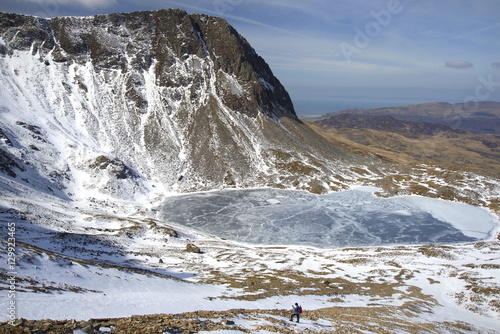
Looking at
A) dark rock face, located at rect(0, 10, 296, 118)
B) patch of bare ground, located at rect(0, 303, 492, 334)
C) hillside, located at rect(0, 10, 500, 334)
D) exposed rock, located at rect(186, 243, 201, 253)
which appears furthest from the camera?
dark rock face, located at rect(0, 10, 296, 118)

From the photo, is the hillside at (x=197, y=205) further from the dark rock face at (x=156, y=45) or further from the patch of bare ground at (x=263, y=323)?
the dark rock face at (x=156, y=45)

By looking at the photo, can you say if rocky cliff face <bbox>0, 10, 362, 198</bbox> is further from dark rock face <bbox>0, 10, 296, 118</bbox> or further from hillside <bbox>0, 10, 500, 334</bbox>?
hillside <bbox>0, 10, 500, 334</bbox>

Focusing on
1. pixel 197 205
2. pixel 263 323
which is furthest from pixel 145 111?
pixel 263 323

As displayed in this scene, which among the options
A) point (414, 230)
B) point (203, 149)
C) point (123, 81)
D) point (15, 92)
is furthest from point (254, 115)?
point (15, 92)

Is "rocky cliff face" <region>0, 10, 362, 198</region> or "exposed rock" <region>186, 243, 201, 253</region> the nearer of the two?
"exposed rock" <region>186, 243, 201, 253</region>

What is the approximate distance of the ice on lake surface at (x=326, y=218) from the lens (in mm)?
61344

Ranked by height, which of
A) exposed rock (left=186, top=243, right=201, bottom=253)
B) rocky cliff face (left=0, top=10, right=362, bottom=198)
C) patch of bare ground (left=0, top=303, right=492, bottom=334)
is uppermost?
rocky cliff face (left=0, top=10, right=362, bottom=198)

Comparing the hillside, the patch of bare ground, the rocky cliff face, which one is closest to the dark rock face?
the rocky cliff face

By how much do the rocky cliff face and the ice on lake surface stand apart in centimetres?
958

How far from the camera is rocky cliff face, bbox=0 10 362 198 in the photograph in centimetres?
8088

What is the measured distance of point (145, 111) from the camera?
346 ft

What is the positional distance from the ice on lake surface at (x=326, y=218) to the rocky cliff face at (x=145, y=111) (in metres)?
9.58

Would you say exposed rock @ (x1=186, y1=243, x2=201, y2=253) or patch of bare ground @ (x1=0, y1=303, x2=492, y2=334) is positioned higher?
patch of bare ground @ (x1=0, y1=303, x2=492, y2=334)

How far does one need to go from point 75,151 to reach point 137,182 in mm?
18139
